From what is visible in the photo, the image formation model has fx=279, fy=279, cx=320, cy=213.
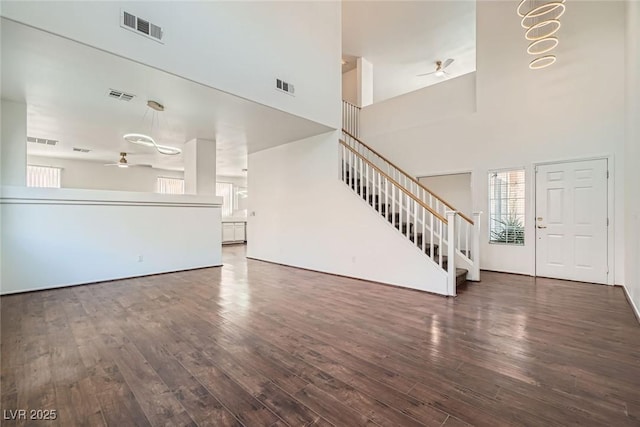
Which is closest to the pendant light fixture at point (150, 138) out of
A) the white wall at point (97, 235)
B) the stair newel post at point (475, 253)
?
the white wall at point (97, 235)

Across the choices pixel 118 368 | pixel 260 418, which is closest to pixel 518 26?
pixel 260 418

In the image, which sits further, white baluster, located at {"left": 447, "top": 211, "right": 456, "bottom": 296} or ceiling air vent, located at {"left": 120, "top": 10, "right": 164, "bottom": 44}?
white baluster, located at {"left": 447, "top": 211, "right": 456, "bottom": 296}

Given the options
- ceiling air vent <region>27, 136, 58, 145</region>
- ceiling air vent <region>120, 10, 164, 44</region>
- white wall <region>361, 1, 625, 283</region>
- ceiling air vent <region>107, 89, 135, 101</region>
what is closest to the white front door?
white wall <region>361, 1, 625, 283</region>

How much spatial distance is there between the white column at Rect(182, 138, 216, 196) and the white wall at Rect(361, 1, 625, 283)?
4536 mm

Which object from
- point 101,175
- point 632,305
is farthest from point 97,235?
point 632,305

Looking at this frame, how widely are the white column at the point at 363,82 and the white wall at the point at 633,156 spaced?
541 centimetres

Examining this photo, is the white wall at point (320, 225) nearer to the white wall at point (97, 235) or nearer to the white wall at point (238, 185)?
the white wall at point (97, 235)

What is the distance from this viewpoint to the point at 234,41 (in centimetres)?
419

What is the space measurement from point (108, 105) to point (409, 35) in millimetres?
7244

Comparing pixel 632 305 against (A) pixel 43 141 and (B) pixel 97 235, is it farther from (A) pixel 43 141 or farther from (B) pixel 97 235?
(A) pixel 43 141

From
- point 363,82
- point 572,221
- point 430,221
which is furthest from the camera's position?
point 363,82

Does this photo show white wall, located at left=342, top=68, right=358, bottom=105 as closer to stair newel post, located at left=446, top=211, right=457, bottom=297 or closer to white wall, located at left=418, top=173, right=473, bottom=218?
white wall, located at left=418, top=173, right=473, bottom=218

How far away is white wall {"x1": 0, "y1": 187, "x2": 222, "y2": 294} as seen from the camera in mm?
4367

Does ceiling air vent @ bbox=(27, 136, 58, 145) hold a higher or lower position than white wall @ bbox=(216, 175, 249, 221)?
higher
